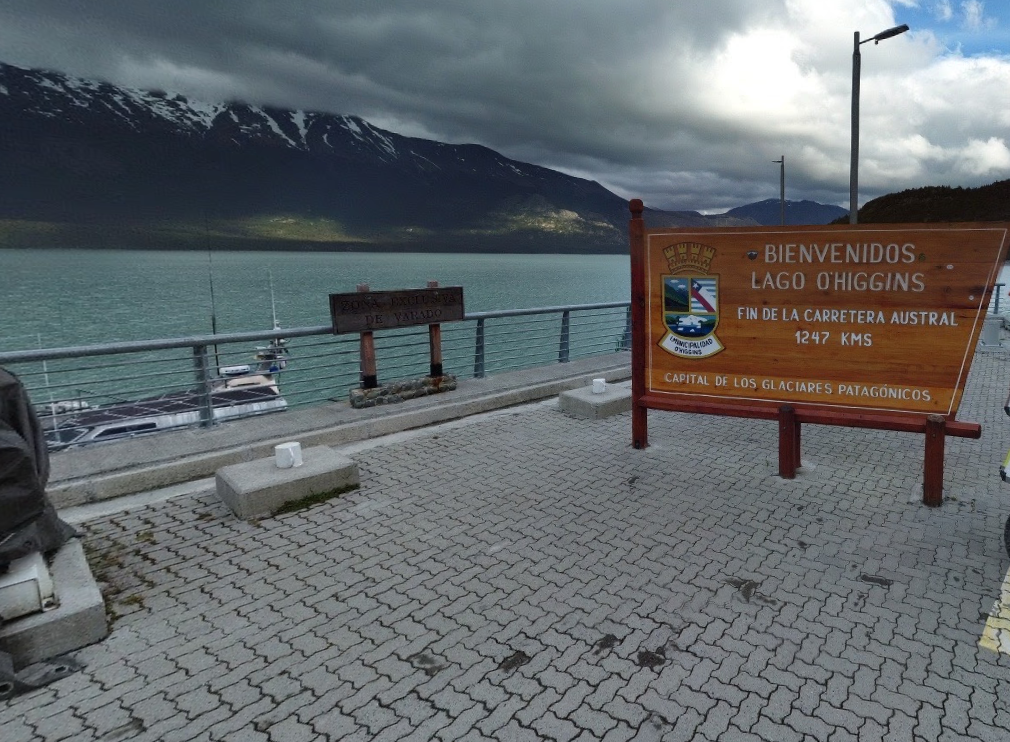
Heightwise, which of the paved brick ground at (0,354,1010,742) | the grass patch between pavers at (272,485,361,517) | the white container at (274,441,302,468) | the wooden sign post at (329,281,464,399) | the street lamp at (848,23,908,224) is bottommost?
the paved brick ground at (0,354,1010,742)

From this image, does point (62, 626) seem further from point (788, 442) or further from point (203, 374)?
point (788, 442)

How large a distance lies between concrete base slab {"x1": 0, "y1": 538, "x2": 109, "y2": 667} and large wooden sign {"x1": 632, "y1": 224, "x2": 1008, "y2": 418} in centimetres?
518

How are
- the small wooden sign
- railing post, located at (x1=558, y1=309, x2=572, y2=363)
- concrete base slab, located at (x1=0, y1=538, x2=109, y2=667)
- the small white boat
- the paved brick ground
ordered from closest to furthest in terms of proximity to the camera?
the paved brick ground, concrete base slab, located at (x1=0, y1=538, x2=109, y2=667), the small white boat, the small wooden sign, railing post, located at (x1=558, y1=309, x2=572, y2=363)

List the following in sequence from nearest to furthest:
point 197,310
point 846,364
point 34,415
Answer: point 34,415 → point 846,364 → point 197,310

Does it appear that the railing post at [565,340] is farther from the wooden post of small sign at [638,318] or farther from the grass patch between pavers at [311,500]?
the grass patch between pavers at [311,500]

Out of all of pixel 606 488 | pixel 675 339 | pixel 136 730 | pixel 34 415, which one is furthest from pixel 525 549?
pixel 34 415

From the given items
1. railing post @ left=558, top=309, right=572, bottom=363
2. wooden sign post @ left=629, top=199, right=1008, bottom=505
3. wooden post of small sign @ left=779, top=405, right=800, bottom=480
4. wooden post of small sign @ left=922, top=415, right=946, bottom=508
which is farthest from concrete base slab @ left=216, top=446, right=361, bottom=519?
railing post @ left=558, top=309, right=572, bottom=363

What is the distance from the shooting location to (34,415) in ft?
12.8

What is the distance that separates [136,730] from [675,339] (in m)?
5.40

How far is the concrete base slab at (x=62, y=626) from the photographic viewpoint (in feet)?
10.5

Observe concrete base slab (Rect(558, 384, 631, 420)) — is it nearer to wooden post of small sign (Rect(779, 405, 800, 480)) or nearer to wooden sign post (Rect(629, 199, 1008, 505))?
wooden sign post (Rect(629, 199, 1008, 505))

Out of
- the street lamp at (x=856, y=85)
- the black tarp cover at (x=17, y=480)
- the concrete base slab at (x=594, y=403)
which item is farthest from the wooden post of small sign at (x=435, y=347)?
the street lamp at (x=856, y=85)

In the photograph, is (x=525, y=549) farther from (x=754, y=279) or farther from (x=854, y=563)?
(x=754, y=279)

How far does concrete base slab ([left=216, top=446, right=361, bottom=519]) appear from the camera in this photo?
510 centimetres
